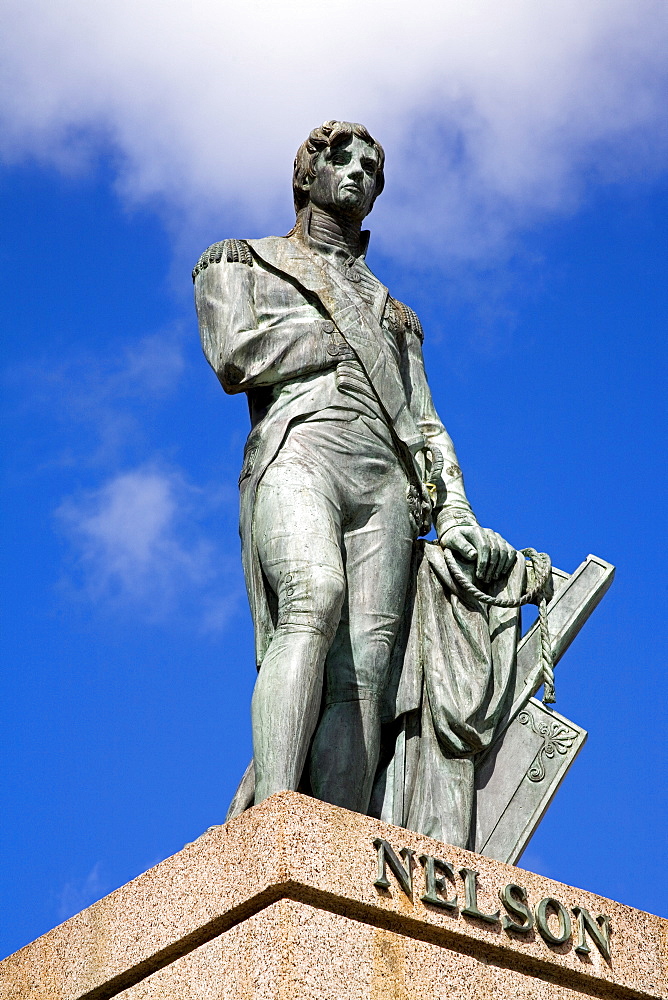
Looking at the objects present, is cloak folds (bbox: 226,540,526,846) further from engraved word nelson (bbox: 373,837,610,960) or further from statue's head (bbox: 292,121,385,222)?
statue's head (bbox: 292,121,385,222)

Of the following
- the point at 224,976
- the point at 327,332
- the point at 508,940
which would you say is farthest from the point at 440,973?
the point at 327,332

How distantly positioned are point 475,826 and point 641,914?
1280 millimetres

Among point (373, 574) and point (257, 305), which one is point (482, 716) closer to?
point (373, 574)

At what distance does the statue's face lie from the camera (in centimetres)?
914

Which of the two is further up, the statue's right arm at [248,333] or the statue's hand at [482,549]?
the statue's right arm at [248,333]

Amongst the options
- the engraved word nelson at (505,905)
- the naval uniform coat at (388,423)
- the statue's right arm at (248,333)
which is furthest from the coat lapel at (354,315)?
the engraved word nelson at (505,905)

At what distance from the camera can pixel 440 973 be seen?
646cm

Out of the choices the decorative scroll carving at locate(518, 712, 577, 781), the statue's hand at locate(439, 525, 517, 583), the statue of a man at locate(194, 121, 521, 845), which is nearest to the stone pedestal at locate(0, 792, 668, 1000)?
the statue of a man at locate(194, 121, 521, 845)

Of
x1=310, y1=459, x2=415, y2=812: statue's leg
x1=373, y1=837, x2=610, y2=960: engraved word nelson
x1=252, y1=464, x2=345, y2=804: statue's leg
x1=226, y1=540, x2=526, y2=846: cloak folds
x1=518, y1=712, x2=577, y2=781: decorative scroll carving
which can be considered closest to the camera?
x1=373, y1=837, x2=610, y2=960: engraved word nelson

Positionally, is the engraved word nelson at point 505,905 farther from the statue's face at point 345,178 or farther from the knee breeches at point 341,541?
the statue's face at point 345,178

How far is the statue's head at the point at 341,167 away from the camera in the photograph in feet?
30.0

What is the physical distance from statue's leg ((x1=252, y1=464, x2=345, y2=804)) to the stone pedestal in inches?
28.8

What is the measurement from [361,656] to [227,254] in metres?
2.41

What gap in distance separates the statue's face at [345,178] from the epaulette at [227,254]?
1.90ft
